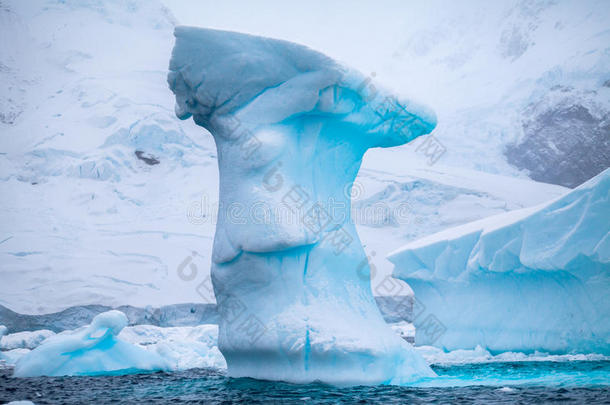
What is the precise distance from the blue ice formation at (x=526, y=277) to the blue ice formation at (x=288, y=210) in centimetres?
362

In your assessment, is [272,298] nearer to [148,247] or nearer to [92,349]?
[92,349]

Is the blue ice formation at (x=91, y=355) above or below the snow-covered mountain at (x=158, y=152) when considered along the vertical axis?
below

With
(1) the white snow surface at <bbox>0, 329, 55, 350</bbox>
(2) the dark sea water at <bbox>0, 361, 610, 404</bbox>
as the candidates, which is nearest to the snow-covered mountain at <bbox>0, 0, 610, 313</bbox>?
(1) the white snow surface at <bbox>0, 329, 55, 350</bbox>

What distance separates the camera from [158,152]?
26078 mm

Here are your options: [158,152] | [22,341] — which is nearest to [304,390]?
[22,341]

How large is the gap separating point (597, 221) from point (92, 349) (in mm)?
7176

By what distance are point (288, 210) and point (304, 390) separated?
171cm

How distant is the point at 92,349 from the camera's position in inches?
285

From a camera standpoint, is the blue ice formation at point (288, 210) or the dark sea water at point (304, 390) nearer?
the dark sea water at point (304, 390)

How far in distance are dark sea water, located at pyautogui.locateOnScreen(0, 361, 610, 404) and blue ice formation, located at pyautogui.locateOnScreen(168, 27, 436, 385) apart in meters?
0.34

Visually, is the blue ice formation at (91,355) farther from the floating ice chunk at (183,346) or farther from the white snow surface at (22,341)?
the white snow surface at (22,341)

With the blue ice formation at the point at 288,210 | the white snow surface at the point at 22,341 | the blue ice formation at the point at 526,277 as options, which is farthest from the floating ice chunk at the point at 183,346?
the blue ice formation at the point at 526,277

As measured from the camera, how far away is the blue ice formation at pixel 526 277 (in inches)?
332

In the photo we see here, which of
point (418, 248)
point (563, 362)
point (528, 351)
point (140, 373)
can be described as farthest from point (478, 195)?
point (140, 373)
